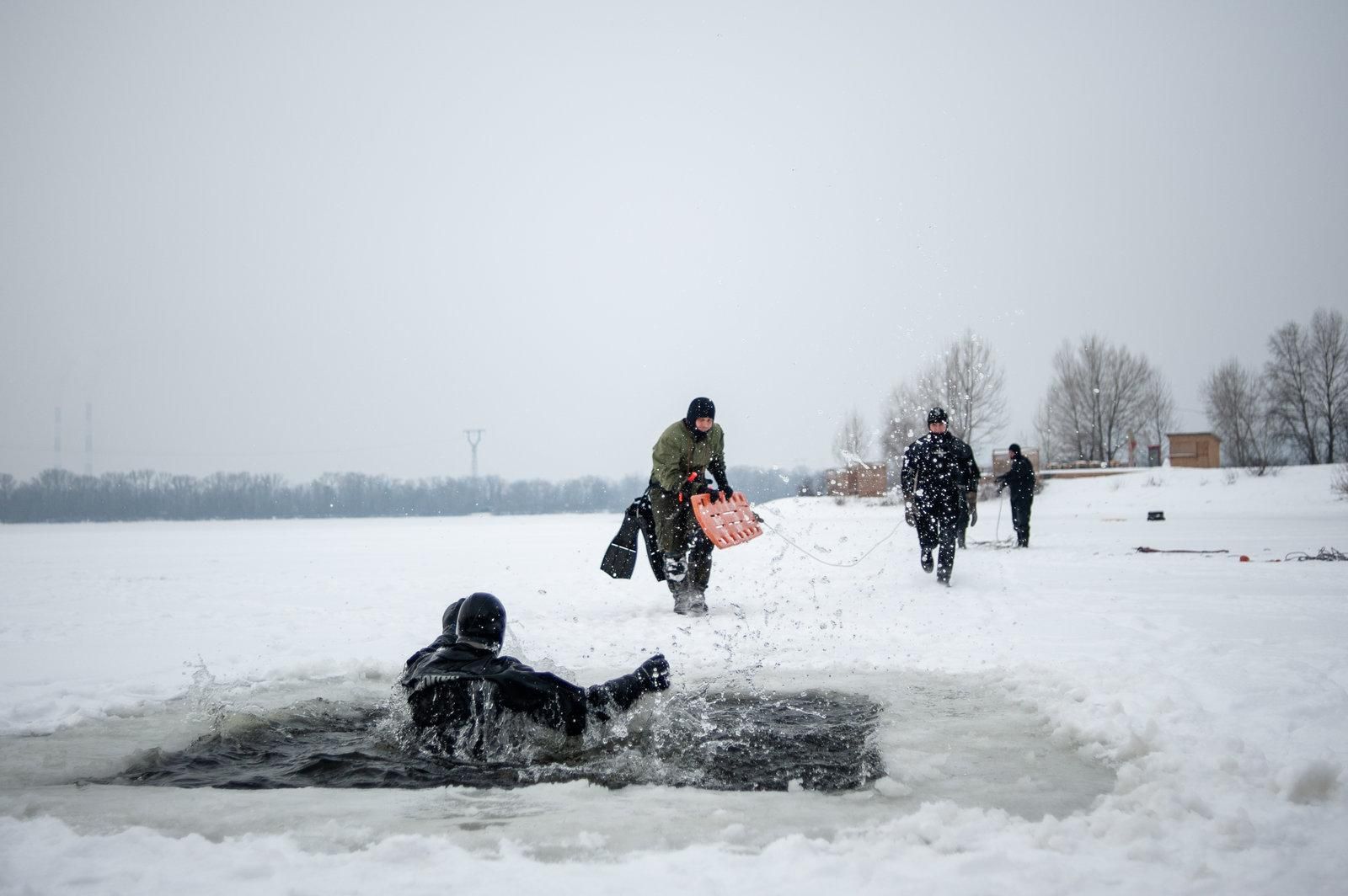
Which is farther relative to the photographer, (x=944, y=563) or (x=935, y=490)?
(x=944, y=563)

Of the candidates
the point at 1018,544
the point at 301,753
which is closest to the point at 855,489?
the point at 1018,544

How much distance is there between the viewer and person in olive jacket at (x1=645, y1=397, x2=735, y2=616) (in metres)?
8.78

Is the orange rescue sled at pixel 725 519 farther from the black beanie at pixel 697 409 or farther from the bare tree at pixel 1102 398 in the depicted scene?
the bare tree at pixel 1102 398

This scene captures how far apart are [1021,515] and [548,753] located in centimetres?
1435

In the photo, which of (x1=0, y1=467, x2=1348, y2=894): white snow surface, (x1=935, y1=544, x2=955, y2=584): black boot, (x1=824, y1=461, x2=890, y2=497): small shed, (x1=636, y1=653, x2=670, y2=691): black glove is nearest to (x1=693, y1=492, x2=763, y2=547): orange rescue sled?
(x1=0, y1=467, x2=1348, y2=894): white snow surface

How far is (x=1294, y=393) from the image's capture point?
181ft

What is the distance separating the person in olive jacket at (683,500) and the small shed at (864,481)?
3729cm

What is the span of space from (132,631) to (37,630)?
87cm

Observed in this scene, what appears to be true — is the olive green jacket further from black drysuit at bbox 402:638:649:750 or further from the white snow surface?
black drysuit at bbox 402:638:649:750

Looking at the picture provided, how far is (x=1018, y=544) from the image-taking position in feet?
53.6

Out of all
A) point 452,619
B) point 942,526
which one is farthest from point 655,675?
point 942,526

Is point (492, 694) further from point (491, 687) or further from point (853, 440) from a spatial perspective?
point (853, 440)

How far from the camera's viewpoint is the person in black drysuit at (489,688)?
13.5 feet

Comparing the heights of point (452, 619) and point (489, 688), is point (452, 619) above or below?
above
